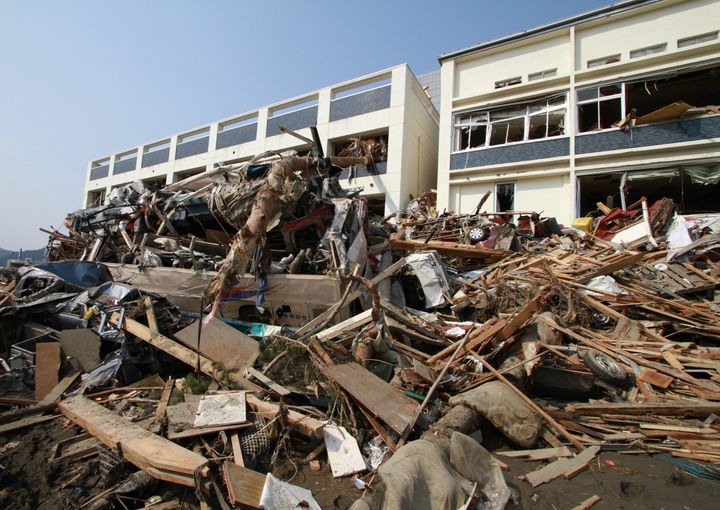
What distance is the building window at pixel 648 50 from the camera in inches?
498

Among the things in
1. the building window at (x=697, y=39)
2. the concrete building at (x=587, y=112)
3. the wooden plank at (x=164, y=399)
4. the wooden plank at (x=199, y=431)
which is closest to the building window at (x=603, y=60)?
the concrete building at (x=587, y=112)

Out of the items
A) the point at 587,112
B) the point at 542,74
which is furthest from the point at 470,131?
the point at 587,112

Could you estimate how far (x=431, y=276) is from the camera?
7336 mm

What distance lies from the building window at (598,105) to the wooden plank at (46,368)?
16955 mm

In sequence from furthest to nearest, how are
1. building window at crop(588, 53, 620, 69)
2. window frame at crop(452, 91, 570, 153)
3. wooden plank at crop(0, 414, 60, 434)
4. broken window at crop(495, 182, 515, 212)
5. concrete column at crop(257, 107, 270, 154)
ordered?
1. concrete column at crop(257, 107, 270, 154)
2. broken window at crop(495, 182, 515, 212)
3. window frame at crop(452, 91, 570, 153)
4. building window at crop(588, 53, 620, 69)
5. wooden plank at crop(0, 414, 60, 434)

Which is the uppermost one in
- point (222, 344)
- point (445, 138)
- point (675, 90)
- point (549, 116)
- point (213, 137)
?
point (213, 137)

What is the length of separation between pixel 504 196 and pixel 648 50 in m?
7.20

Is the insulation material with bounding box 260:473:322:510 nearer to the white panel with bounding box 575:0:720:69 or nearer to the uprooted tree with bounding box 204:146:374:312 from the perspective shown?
the uprooted tree with bounding box 204:146:374:312

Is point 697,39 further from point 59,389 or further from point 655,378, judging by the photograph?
point 59,389

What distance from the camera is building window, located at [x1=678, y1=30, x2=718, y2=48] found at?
12.0 meters

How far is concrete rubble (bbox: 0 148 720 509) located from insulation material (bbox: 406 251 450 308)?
4 cm

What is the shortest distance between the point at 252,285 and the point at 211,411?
3373mm

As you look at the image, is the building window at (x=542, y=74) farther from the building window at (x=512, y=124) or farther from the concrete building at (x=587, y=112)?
the building window at (x=512, y=124)

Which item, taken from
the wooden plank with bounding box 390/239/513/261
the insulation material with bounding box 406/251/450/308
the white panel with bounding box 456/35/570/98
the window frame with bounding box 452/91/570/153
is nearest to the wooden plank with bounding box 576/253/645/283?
the wooden plank with bounding box 390/239/513/261
